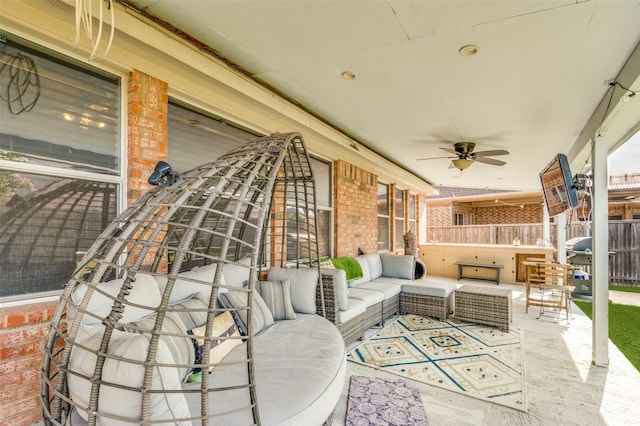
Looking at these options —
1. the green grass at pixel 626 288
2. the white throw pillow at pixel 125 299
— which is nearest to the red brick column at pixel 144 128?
the white throw pillow at pixel 125 299

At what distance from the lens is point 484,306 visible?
4078 millimetres

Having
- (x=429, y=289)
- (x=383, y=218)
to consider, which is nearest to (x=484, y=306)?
(x=429, y=289)

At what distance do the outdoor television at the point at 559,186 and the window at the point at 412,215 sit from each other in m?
3.96

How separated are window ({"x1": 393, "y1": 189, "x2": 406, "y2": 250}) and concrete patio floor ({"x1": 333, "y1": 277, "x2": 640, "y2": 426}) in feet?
13.4

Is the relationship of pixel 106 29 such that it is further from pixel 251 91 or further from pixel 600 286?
pixel 600 286

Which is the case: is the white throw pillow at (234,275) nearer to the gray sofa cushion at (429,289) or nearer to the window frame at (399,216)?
the gray sofa cushion at (429,289)

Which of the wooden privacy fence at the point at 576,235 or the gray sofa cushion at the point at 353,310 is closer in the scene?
the gray sofa cushion at the point at 353,310

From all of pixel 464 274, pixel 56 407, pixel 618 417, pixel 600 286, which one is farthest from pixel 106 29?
pixel 464 274

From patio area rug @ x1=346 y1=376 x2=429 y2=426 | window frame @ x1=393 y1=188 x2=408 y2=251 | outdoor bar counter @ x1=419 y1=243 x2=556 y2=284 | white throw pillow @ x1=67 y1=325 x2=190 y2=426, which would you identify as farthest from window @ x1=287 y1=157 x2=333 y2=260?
outdoor bar counter @ x1=419 y1=243 x2=556 y2=284

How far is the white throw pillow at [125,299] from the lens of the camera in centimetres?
159

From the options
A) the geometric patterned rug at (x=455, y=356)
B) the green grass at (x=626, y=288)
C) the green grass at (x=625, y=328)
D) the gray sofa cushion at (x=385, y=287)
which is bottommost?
the green grass at (x=626, y=288)

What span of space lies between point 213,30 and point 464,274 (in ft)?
25.0

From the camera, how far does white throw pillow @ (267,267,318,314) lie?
9.44 feet

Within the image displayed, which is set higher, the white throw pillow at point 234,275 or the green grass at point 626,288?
the white throw pillow at point 234,275
